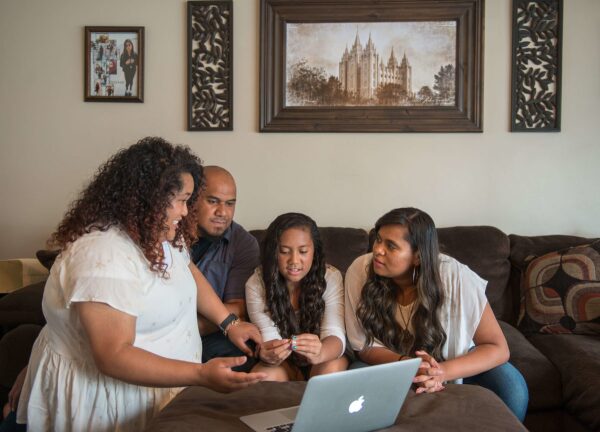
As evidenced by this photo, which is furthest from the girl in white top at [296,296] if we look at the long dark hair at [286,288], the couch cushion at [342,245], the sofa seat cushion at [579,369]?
the sofa seat cushion at [579,369]

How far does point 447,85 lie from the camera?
128 inches

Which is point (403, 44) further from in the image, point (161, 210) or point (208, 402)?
point (208, 402)

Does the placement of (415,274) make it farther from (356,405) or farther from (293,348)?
(356,405)

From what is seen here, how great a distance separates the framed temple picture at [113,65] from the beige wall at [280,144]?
0.06m

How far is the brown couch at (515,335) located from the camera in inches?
88.0

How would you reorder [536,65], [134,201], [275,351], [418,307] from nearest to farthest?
[134,201] < [275,351] < [418,307] < [536,65]

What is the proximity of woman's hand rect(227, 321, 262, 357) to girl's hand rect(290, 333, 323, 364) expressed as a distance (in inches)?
8.4

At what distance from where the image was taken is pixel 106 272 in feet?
Answer: 4.95

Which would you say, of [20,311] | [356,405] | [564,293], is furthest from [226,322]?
[564,293]

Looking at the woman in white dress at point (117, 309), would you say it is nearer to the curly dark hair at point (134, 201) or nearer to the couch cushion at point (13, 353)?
the curly dark hair at point (134, 201)

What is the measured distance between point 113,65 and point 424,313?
2.22 metres

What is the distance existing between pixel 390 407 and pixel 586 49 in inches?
102

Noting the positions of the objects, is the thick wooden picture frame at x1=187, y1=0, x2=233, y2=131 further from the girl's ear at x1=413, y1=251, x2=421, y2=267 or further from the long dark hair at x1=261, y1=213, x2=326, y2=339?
the girl's ear at x1=413, y1=251, x2=421, y2=267

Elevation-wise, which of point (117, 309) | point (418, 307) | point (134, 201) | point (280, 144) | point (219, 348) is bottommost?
point (219, 348)
